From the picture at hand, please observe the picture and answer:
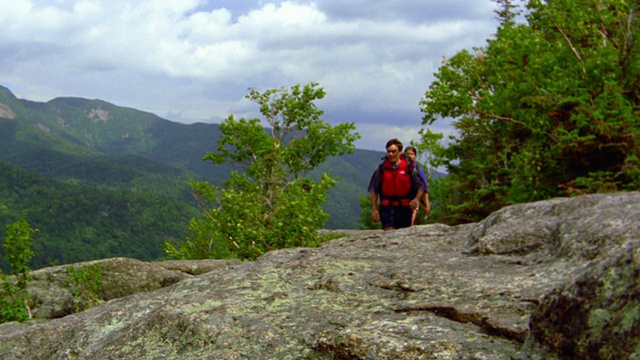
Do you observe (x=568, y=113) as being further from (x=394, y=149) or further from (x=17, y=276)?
(x=17, y=276)

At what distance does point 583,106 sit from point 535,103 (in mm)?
2669

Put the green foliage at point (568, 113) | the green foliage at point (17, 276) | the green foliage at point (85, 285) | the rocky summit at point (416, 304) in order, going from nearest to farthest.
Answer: the rocky summit at point (416, 304)
the green foliage at point (17, 276)
the green foliage at point (85, 285)
the green foliage at point (568, 113)

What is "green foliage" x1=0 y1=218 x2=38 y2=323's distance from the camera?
1049 centimetres

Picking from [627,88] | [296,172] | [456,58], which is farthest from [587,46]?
[296,172]

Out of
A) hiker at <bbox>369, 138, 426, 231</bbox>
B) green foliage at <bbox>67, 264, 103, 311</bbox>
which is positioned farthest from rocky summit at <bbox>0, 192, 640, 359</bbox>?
hiker at <bbox>369, 138, 426, 231</bbox>

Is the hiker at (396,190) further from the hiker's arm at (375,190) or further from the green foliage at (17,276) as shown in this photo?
the green foliage at (17,276)

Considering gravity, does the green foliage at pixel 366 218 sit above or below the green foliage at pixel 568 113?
below

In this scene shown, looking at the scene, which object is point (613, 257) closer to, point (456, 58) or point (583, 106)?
point (583, 106)

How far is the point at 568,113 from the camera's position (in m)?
A: 18.4

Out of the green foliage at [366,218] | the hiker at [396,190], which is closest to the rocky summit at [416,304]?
the hiker at [396,190]

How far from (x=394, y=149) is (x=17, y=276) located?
27.8 ft

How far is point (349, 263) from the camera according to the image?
280 inches

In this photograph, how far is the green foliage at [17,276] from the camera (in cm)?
1049

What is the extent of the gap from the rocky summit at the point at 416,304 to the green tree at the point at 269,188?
641 centimetres
